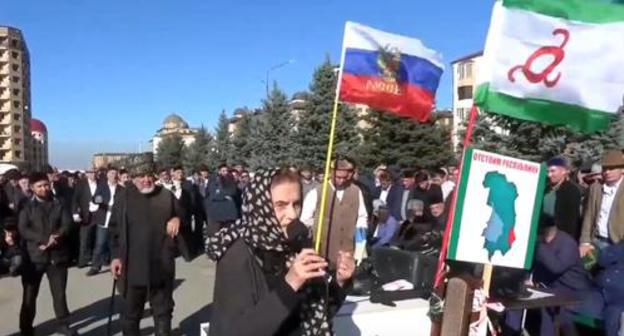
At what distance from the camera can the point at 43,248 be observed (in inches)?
275

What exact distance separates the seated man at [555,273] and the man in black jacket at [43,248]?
15.3 feet

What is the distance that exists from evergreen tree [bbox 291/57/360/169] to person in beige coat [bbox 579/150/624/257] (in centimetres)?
2758

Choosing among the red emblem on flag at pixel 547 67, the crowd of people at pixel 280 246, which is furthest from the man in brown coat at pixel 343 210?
the red emblem on flag at pixel 547 67

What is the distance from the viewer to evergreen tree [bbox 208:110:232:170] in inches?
2034

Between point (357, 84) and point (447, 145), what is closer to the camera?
point (357, 84)

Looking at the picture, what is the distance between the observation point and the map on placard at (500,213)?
3631 mm

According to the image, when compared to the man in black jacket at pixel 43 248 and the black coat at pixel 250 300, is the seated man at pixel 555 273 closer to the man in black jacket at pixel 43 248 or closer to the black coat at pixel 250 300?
the black coat at pixel 250 300

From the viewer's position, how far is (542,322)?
5.55m

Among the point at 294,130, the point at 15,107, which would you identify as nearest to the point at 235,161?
the point at 294,130

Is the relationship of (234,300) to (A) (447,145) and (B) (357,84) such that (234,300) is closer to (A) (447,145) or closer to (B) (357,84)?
(B) (357,84)

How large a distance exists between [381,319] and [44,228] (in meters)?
4.15

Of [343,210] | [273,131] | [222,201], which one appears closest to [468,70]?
[273,131]

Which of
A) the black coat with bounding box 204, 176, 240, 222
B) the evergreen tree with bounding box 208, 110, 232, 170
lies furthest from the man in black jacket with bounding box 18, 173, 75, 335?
the evergreen tree with bounding box 208, 110, 232, 170

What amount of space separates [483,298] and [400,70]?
7.07ft
